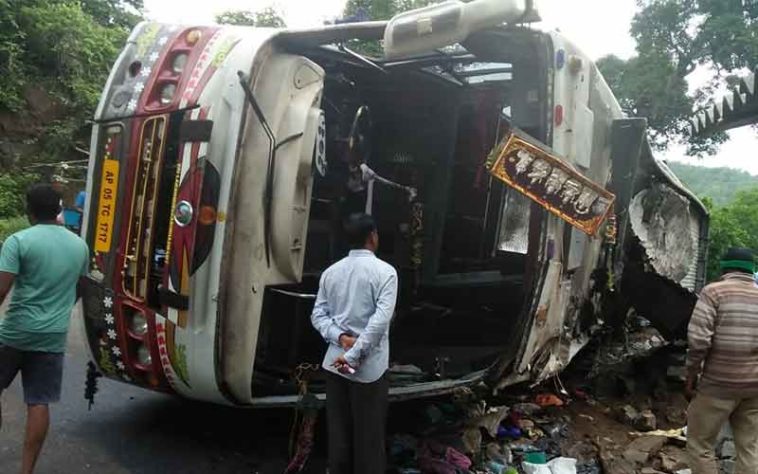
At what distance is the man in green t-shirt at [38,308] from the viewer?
2.80 m

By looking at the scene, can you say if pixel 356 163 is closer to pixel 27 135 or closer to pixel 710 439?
pixel 710 439

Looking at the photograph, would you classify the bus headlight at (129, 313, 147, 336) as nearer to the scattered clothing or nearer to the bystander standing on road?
the bystander standing on road

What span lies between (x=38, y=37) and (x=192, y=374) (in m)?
11.0

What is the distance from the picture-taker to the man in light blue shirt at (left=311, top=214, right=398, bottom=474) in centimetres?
264

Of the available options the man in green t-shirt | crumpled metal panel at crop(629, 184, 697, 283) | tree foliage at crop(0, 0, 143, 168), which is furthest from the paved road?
tree foliage at crop(0, 0, 143, 168)

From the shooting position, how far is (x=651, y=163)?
4.49 meters

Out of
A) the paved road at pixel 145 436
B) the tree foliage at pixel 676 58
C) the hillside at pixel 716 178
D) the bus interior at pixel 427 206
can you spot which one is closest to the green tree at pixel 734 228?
the tree foliage at pixel 676 58

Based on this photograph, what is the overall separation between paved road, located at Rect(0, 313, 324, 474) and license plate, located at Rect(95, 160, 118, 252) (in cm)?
110

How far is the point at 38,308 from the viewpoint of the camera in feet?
9.29

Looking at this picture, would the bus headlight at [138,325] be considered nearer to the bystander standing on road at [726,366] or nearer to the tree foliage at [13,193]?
the bystander standing on road at [726,366]

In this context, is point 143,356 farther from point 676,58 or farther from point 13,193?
point 676,58

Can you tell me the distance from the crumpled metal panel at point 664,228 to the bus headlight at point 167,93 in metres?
3.06

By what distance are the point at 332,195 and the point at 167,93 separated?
1363 millimetres

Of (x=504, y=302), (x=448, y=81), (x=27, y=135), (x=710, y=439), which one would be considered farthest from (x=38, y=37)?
(x=710, y=439)
